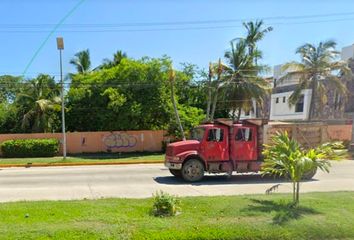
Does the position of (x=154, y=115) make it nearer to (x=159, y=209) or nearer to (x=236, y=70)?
(x=236, y=70)

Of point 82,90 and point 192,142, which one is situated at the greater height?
point 82,90

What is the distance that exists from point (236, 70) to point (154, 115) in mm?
8126

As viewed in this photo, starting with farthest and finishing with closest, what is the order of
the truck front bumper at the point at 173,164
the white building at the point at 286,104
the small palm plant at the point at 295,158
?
the white building at the point at 286,104, the truck front bumper at the point at 173,164, the small palm plant at the point at 295,158

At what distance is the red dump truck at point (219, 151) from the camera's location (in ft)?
46.7

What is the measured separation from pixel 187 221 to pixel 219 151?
794 centimetres

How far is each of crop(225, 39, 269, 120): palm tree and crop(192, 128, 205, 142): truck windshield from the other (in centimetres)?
1779

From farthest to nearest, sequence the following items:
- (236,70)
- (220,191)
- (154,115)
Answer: (236,70) < (154,115) < (220,191)

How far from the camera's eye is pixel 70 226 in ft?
20.7

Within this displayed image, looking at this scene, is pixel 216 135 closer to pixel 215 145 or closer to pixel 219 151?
pixel 215 145

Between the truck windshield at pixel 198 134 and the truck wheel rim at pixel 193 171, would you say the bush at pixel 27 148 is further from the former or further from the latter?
the truck wheel rim at pixel 193 171

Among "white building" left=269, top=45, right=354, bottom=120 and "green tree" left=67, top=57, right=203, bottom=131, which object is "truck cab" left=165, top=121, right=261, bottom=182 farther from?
"white building" left=269, top=45, right=354, bottom=120

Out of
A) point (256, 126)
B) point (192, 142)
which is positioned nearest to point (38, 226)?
point (192, 142)

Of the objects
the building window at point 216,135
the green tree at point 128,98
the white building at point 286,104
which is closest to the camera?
the building window at point 216,135

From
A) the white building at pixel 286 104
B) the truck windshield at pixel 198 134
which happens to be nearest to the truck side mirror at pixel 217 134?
the truck windshield at pixel 198 134
